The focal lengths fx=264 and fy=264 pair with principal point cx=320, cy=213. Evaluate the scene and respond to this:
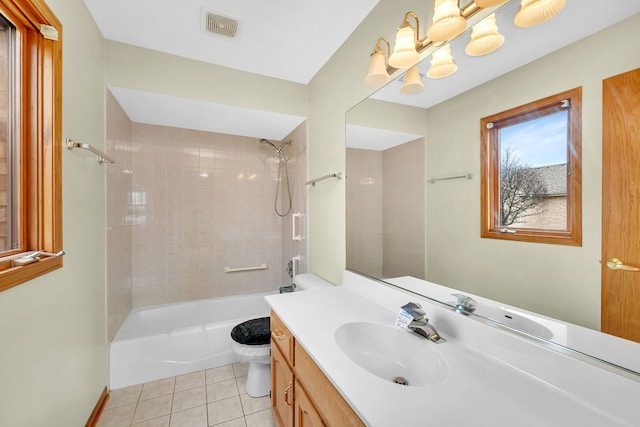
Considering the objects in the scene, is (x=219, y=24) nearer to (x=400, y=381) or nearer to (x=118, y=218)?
(x=118, y=218)

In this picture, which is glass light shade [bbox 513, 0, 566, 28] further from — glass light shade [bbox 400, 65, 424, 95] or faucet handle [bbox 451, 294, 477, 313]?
faucet handle [bbox 451, 294, 477, 313]

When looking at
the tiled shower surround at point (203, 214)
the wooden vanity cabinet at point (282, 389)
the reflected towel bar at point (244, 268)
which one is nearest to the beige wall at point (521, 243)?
the wooden vanity cabinet at point (282, 389)

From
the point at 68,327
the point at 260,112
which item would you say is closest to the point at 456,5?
the point at 260,112

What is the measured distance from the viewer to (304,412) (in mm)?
1060

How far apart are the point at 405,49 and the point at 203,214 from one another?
8.11 feet

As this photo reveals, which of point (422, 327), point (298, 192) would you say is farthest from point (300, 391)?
point (298, 192)

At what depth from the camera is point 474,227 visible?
1.02 m

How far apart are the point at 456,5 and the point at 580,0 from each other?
0.43 meters

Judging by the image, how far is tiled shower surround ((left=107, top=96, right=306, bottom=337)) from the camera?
2.63m

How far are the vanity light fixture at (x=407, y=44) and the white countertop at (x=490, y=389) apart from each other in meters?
1.16

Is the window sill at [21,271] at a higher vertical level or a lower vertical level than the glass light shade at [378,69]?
lower

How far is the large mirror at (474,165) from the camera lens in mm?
682

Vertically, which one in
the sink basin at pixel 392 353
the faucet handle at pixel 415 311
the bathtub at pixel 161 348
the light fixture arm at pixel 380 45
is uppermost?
the light fixture arm at pixel 380 45

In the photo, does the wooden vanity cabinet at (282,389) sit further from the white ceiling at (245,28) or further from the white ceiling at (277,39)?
the white ceiling at (245,28)
